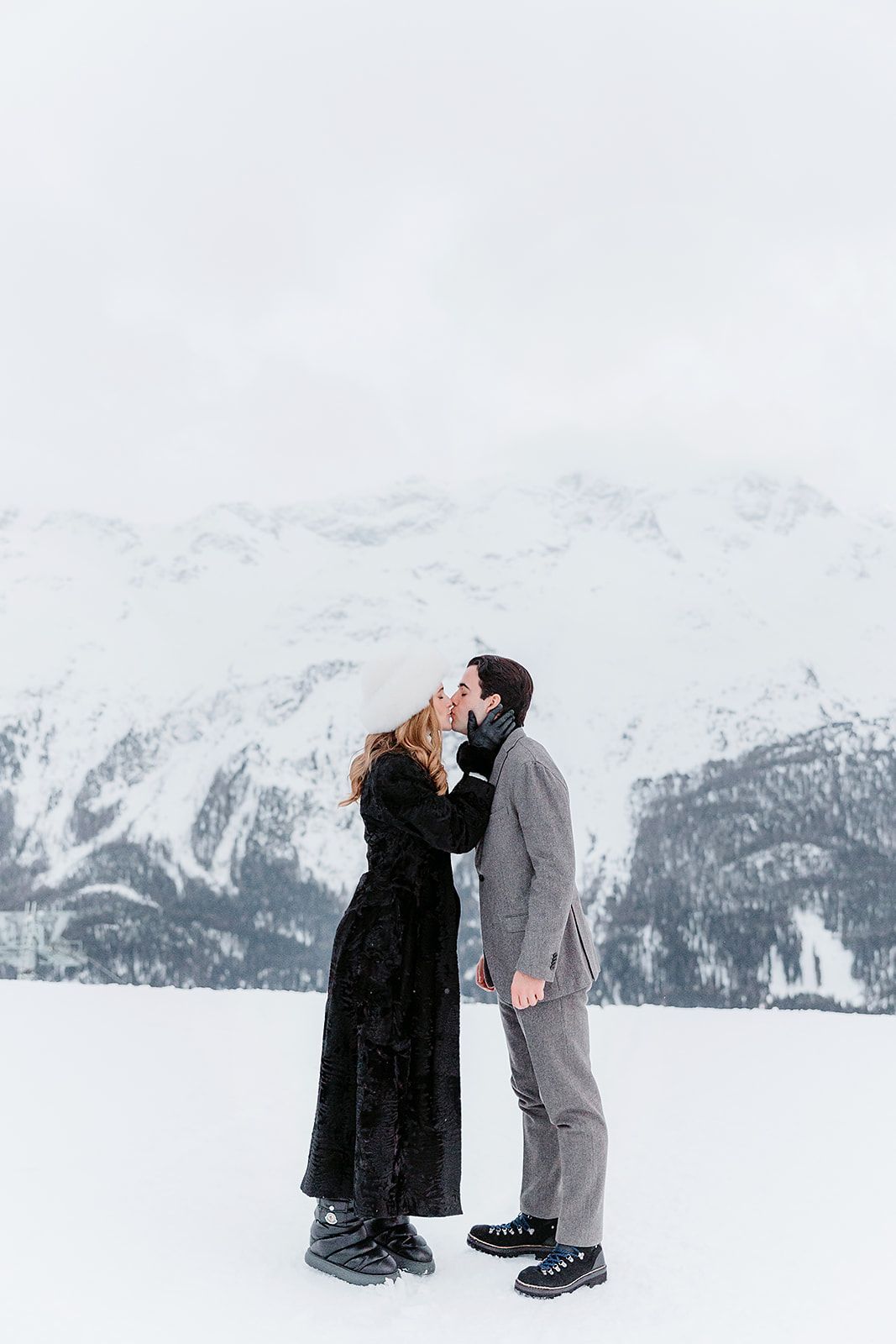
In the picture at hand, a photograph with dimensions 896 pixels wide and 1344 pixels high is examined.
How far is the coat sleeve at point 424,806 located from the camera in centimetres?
251

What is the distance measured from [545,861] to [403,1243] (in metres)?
1.02

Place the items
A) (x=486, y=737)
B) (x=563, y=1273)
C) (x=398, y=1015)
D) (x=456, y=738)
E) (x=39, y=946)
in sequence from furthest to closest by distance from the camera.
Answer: (x=456, y=738) < (x=39, y=946) < (x=486, y=737) < (x=398, y=1015) < (x=563, y=1273)

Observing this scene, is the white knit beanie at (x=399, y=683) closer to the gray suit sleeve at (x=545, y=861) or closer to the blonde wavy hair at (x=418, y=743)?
the blonde wavy hair at (x=418, y=743)

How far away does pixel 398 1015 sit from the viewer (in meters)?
2.59

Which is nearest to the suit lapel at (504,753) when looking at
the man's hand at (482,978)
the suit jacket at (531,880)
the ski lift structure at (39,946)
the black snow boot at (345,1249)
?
the suit jacket at (531,880)

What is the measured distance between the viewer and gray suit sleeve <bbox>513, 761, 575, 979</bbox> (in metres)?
2.48

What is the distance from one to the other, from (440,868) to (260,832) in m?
29.8

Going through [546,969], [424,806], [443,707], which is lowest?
[546,969]

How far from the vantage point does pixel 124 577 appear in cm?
3862

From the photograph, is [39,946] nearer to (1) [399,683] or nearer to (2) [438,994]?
(2) [438,994]

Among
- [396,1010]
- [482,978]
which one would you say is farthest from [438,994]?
[482,978]

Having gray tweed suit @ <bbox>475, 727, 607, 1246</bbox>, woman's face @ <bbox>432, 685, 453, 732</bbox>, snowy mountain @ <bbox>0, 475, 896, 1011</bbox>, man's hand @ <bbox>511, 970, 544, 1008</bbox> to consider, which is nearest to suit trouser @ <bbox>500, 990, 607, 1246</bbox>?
gray tweed suit @ <bbox>475, 727, 607, 1246</bbox>

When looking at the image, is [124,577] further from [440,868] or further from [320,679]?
[440,868]

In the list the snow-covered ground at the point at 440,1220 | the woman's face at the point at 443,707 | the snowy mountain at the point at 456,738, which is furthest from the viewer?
the snowy mountain at the point at 456,738
